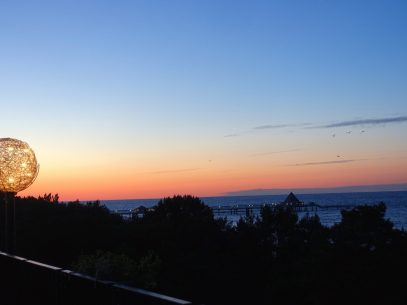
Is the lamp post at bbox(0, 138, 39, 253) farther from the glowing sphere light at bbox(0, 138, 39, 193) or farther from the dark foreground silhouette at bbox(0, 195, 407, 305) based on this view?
the dark foreground silhouette at bbox(0, 195, 407, 305)

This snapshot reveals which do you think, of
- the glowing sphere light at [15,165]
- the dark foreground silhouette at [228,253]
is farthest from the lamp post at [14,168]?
the dark foreground silhouette at [228,253]

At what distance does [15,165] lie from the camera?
30.4 ft

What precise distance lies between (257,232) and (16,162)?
2211cm

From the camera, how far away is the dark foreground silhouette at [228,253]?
1842 centimetres

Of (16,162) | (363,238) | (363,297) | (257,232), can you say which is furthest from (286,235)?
(16,162)

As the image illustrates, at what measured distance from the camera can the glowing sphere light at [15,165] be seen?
9195mm

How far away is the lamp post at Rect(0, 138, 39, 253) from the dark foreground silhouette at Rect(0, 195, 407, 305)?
217 inches

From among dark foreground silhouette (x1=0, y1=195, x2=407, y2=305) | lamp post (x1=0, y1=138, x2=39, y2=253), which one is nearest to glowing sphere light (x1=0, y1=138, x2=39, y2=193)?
lamp post (x1=0, y1=138, x2=39, y2=253)

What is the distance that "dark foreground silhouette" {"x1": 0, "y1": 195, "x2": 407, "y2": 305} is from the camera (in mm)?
18422

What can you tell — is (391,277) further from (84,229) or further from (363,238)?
(84,229)

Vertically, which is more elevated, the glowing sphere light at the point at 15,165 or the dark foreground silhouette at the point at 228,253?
the glowing sphere light at the point at 15,165

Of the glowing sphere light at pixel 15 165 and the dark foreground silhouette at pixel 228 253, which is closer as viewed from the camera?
the glowing sphere light at pixel 15 165

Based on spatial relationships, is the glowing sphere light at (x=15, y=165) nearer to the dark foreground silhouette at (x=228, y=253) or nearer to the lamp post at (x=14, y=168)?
the lamp post at (x=14, y=168)

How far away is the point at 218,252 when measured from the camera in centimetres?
2580
